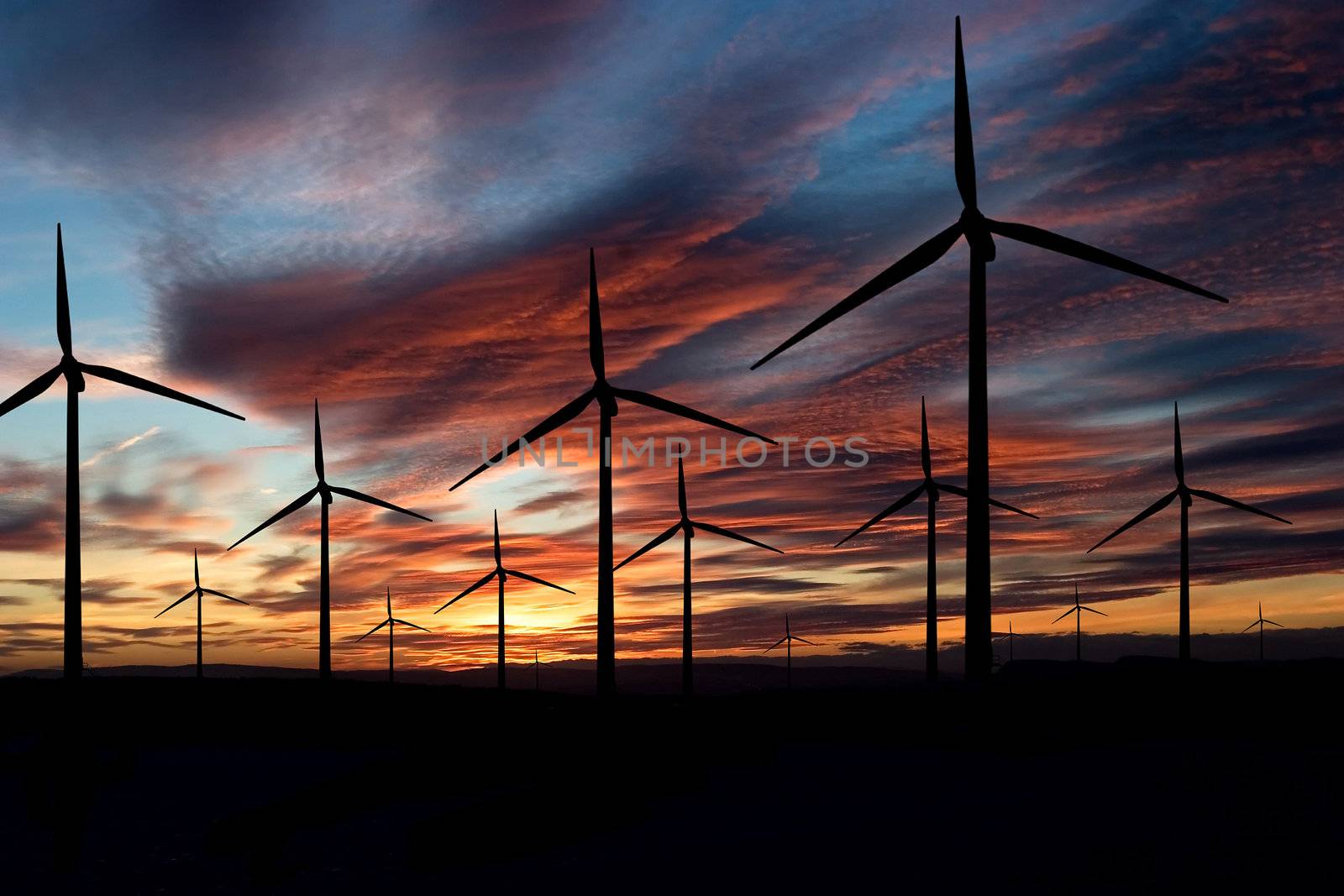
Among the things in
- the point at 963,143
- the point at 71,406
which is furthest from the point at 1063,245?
the point at 71,406

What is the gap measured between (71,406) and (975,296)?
141 ft

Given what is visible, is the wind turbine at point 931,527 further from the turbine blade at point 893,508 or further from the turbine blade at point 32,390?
the turbine blade at point 32,390

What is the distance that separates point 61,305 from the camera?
63.7 m

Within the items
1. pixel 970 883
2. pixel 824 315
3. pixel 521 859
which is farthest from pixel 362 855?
pixel 824 315

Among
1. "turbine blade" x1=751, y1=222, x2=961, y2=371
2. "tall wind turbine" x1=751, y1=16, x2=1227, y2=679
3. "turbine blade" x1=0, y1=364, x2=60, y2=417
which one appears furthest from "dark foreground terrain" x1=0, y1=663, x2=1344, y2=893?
"turbine blade" x1=0, y1=364, x2=60, y2=417

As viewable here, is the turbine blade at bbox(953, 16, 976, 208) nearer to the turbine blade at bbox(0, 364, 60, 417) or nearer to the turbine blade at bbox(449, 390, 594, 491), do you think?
the turbine blade at bbox(449, 390, 594, 491)

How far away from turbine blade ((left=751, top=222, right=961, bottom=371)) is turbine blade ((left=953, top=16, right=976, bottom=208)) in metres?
2.03

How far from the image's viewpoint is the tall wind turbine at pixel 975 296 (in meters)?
35.6

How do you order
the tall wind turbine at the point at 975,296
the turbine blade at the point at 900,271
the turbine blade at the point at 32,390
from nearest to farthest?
the tall wind turbine at the point at 975,296
the turbine blade at the point at 900,271
the turbine blade at the point at 32,390

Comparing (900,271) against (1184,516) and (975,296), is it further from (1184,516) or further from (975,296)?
(1184,516)

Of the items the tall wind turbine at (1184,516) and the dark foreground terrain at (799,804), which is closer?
the dark foreground terrain at (799,804)

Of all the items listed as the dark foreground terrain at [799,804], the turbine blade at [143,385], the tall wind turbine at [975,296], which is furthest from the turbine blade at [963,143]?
the turbine blade at [143,385]

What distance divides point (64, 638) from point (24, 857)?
1848 centimetres

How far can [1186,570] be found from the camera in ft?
325
